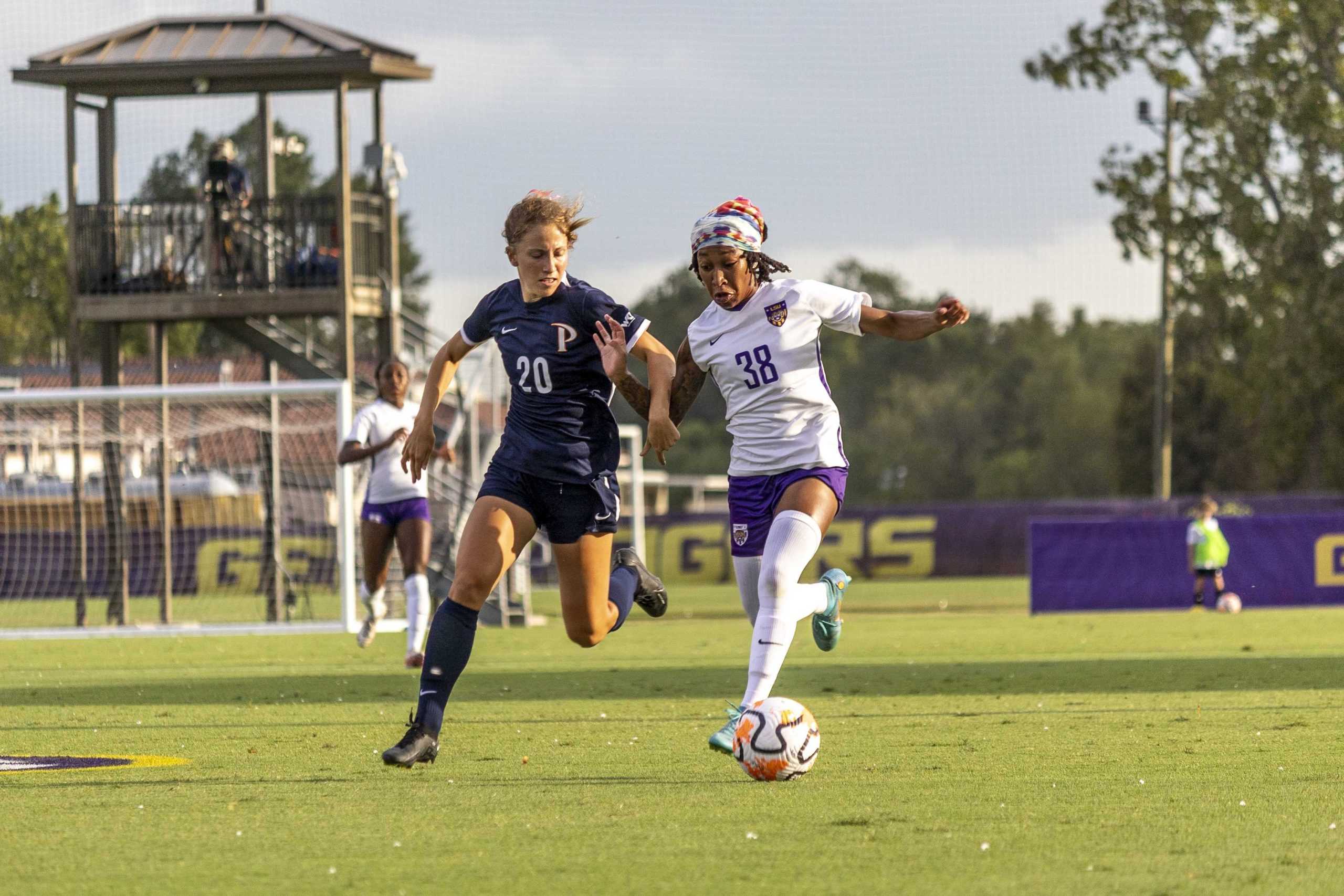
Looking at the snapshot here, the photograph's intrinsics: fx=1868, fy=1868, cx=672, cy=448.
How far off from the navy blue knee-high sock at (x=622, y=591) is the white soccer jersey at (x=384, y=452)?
5124 mm

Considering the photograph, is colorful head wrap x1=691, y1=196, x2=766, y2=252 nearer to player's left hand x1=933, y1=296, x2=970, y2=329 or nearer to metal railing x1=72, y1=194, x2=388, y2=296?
player's left hand x1=933, y1=296, x2=970, y2=329

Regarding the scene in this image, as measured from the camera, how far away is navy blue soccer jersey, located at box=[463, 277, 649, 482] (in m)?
7.73

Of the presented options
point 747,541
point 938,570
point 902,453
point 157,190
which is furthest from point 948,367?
point 747,541

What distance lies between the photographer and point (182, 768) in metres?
7.85

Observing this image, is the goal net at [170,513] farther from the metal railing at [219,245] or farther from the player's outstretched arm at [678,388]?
the player's outstretched arm at [678,388]

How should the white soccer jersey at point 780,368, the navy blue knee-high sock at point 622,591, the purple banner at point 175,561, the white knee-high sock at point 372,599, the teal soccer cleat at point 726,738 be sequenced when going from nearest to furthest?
the teal soccer cleat at point 726,738 < the white soccer jersey at point 780,368 < the navy blue knee-high sock at point 622,591 < the white knee-high sock at point 372,599 < the purple banner at point 175,561

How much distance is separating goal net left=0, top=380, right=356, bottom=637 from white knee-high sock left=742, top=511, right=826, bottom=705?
1278 centimetres

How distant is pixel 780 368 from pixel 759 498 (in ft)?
1.81

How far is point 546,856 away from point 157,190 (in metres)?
22.9

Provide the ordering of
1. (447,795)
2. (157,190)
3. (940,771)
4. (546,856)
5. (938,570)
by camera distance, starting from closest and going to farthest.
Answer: (546,856) < (447,795) < (940,771) < (157,190) < (938,570)

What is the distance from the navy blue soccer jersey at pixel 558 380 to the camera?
773 centimetres

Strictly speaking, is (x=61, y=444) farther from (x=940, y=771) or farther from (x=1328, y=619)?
(x=940, y=771)

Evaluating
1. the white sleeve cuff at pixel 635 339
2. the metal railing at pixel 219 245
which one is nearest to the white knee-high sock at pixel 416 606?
the white sleeve cuff at pixel 635 339

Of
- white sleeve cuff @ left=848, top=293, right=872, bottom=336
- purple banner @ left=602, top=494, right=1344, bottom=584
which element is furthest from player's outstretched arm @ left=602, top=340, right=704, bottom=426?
purple banner @ left=602, top=494, right=1344, bottom=584
